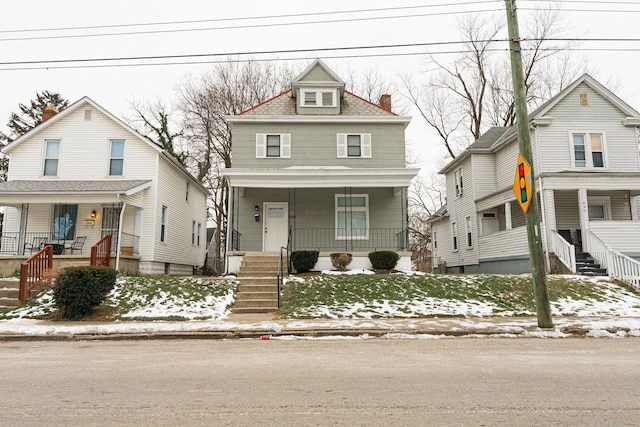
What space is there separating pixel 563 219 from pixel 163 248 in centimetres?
1797

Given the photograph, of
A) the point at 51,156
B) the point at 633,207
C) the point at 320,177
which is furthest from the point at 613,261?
the point at 51,156

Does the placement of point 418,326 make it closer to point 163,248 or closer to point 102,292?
point 102,292

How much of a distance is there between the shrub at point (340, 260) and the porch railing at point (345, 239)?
6.48ft

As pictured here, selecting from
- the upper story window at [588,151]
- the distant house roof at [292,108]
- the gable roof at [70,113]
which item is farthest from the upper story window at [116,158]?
the upper story window at [588,151]

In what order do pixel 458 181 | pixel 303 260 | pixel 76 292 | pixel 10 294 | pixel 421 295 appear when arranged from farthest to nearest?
pixel 458 181 → pixel 303 260 → pixel 421 295 → pixel 10 294 → pixel 76 292

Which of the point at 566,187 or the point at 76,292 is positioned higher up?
the point at 566,187

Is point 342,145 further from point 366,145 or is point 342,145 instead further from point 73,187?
point 73,187

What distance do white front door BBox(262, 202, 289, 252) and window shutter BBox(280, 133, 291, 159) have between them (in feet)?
7.41

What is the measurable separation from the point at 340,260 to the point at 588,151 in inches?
478

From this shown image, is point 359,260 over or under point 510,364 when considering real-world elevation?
over

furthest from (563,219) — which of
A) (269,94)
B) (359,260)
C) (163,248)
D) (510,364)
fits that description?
(269,94)

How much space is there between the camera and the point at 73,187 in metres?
17.0

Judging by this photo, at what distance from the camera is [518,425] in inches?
140

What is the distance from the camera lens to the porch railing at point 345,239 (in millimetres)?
18547
